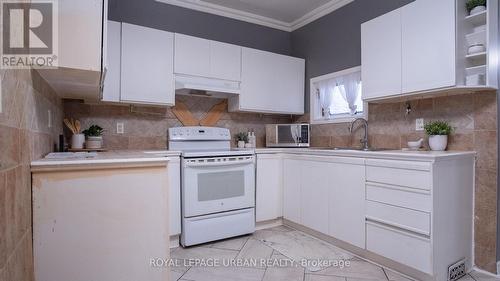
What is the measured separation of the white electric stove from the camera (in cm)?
257

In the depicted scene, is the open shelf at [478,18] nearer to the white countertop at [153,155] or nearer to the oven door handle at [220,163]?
the white countertop at [153,155]

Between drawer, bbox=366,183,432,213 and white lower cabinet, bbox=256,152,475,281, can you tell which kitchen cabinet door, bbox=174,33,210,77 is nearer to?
white lower cabinet, bbox=256,152,475,281

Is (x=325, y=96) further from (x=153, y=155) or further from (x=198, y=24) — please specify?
(x=153, y=155)

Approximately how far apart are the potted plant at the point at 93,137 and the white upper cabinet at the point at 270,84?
1.52 m

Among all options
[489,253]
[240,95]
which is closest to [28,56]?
[240,95]

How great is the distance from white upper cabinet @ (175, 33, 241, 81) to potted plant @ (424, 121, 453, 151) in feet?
6.64

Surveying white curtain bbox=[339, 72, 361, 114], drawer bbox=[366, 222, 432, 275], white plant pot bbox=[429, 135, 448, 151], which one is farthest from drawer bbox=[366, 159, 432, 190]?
white curtain bbox=[339, 72, 361, 114]

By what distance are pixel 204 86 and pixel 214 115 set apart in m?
0.53

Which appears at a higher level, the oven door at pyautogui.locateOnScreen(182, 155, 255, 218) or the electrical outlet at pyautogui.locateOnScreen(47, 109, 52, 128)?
the electrical outlet at pyautogui.locateOnScreen(47, 109, 52, 128)

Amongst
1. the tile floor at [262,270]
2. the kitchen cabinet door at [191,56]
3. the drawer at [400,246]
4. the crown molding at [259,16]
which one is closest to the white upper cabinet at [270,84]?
the kitchen cabinet door at [191,56]

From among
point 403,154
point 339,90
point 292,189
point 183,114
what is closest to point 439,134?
point 403,154

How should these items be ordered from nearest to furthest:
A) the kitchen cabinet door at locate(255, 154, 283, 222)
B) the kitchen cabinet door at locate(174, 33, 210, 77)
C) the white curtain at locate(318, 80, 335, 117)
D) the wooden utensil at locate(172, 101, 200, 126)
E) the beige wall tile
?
the beige wall tile, the kitchen cabinet door at locate(174, 33, 210, 77), the kitchen cabinet door at locate(255, 154, 283, 222), the wooden utensil at locate(172, 101, 200, 126), the white curtain at locate(318, 80, 335, 117)

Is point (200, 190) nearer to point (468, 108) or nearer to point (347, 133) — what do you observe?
point (347, 133)

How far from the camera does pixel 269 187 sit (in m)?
3.09
